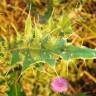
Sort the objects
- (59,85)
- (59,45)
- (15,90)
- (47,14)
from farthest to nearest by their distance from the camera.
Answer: (47,14) < (59,85) < (15,90) < (59,45)

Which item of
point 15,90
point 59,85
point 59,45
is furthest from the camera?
point 59,85

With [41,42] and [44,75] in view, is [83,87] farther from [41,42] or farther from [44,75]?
[41,42]

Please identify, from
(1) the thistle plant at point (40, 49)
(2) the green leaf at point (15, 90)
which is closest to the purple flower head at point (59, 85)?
(2) the green leaf at point (15, 90)

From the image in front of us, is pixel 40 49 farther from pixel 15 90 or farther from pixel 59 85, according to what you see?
pixel 59 85

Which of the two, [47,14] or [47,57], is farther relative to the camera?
[47,14]

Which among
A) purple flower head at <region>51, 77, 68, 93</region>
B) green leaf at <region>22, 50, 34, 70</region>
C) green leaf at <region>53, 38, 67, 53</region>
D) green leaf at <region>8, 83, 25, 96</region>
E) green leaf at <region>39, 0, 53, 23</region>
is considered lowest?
purple flower head at <region>51, 77, 68, 93</region>

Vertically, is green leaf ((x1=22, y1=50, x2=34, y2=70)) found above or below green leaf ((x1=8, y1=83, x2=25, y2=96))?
above

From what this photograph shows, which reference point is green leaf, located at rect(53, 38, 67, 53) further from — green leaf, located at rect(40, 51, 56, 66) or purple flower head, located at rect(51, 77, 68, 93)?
purple flower head, located at rect(51, 77, 68, 93)

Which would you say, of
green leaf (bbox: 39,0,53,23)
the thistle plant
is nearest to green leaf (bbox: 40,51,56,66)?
the thistle plant

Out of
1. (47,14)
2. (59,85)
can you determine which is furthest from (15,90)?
(47,14)
